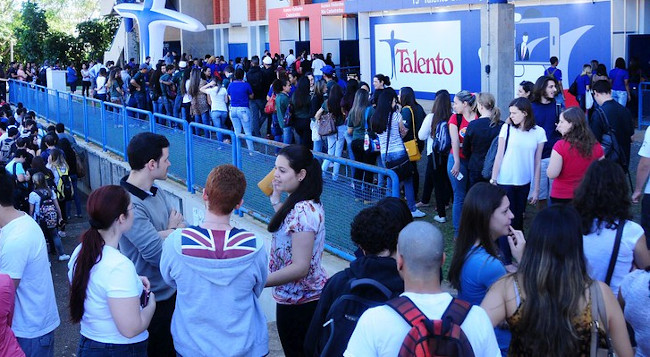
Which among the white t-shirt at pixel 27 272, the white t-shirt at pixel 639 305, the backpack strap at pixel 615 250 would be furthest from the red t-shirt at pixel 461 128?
the white t-shirt at pixel 27 272

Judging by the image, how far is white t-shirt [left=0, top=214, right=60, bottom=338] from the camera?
15.9 ft

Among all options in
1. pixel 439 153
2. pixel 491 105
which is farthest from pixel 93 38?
pixel 491 105

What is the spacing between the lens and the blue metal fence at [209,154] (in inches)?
298

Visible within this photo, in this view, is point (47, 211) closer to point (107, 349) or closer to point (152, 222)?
point (152, 222)

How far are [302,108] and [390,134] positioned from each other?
3.70 m

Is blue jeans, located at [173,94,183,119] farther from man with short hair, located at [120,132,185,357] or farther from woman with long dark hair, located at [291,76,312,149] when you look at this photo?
man with short hair, located at [120,132,185,357]

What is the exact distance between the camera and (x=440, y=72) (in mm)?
22016

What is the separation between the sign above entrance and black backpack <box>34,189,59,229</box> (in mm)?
11627

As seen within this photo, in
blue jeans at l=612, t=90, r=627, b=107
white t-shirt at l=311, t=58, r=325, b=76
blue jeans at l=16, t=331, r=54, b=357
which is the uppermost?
white t-shirt at l=311, t=58, r=325, b=76

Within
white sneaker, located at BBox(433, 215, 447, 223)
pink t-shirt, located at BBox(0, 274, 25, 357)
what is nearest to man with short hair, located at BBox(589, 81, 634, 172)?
white sneaker, located at BBox(433, 215, 447, 223)

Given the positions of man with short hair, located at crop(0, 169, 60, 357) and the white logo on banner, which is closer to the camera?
man with short hair, located at crop(0, 169, 60, 357)

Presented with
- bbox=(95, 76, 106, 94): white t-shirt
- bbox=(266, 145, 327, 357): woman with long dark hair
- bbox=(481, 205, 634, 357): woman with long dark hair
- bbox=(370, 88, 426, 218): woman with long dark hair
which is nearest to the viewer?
bbox=(481, 205, 634, 357): woman with long dark hair

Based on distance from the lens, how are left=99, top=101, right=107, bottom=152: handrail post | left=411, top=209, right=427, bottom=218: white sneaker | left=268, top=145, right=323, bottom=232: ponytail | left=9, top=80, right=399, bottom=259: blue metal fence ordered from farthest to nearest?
left=99, top=101, right=107, bottom=152: handrail post
left=411, top=209, right=427, bottom=218: white sneaker
left=9, top=80, right=399, bottom=259: blue metal fence
left=268, top=145, right=323, bottom=232: ponytail

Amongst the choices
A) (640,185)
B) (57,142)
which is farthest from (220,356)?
(57,142)
